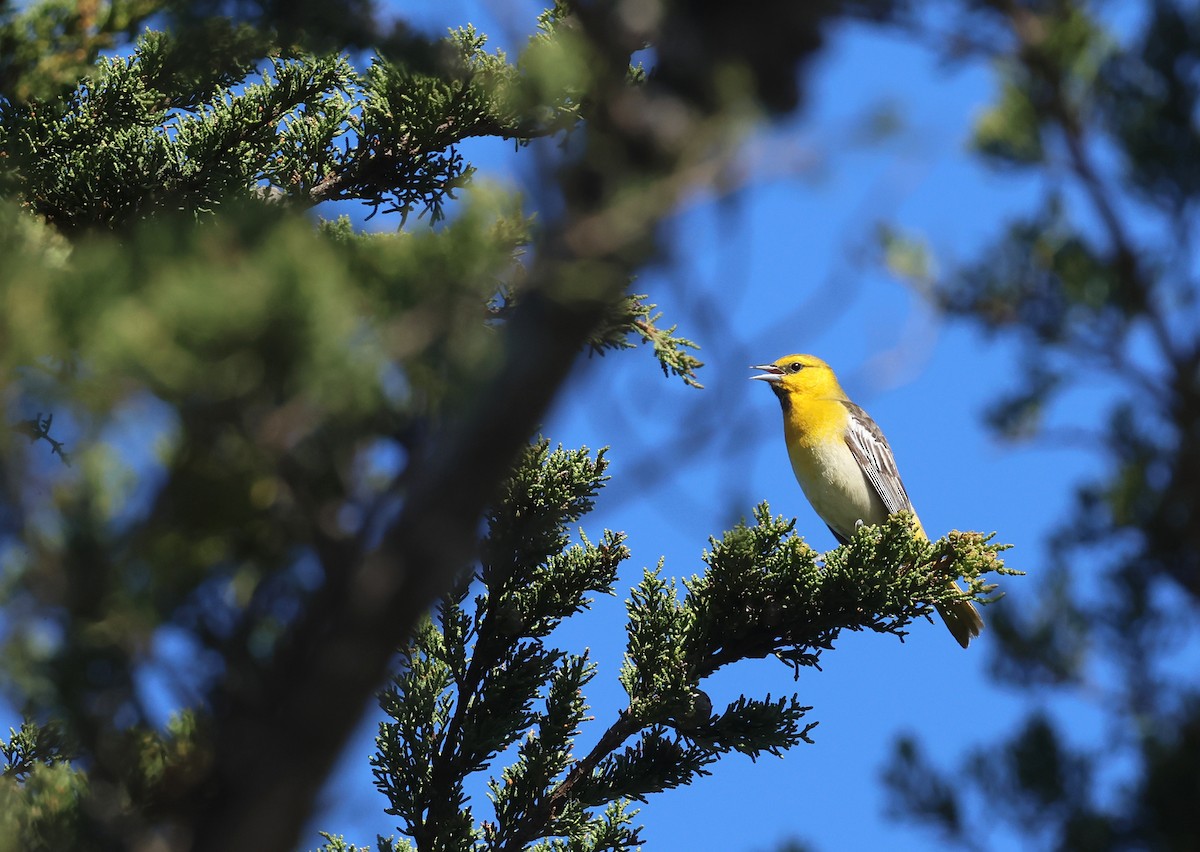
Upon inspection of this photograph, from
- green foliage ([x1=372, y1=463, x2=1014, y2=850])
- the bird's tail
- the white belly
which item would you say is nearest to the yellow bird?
the white belly

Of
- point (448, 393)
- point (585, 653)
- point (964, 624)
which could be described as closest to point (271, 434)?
point (448, 393)

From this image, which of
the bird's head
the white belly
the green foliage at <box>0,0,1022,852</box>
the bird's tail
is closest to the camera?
the green foliage at <box>0,0,1022,852</box>

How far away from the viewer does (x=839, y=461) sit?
26.2 feet

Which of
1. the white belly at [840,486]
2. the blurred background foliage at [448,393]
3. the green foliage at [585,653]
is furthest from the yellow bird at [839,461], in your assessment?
the blurred background foliage at [448,393]

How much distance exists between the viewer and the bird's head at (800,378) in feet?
27.7

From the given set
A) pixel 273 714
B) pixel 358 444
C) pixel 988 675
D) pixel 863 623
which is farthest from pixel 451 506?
pixel 863 623

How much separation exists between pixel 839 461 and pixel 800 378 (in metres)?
0.78

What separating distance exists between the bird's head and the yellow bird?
1 centimetres

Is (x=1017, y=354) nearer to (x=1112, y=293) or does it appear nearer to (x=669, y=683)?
(x=1112, y=293)

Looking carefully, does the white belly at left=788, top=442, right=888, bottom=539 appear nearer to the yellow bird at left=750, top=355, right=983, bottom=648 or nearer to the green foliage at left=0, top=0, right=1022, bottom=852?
the yellow bird at left=750, top=355, right=983, bottom=648

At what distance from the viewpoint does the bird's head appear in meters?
8.45

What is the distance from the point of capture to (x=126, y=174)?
4578 millimetres

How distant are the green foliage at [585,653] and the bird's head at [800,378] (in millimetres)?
3740

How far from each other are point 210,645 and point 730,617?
267 cm
